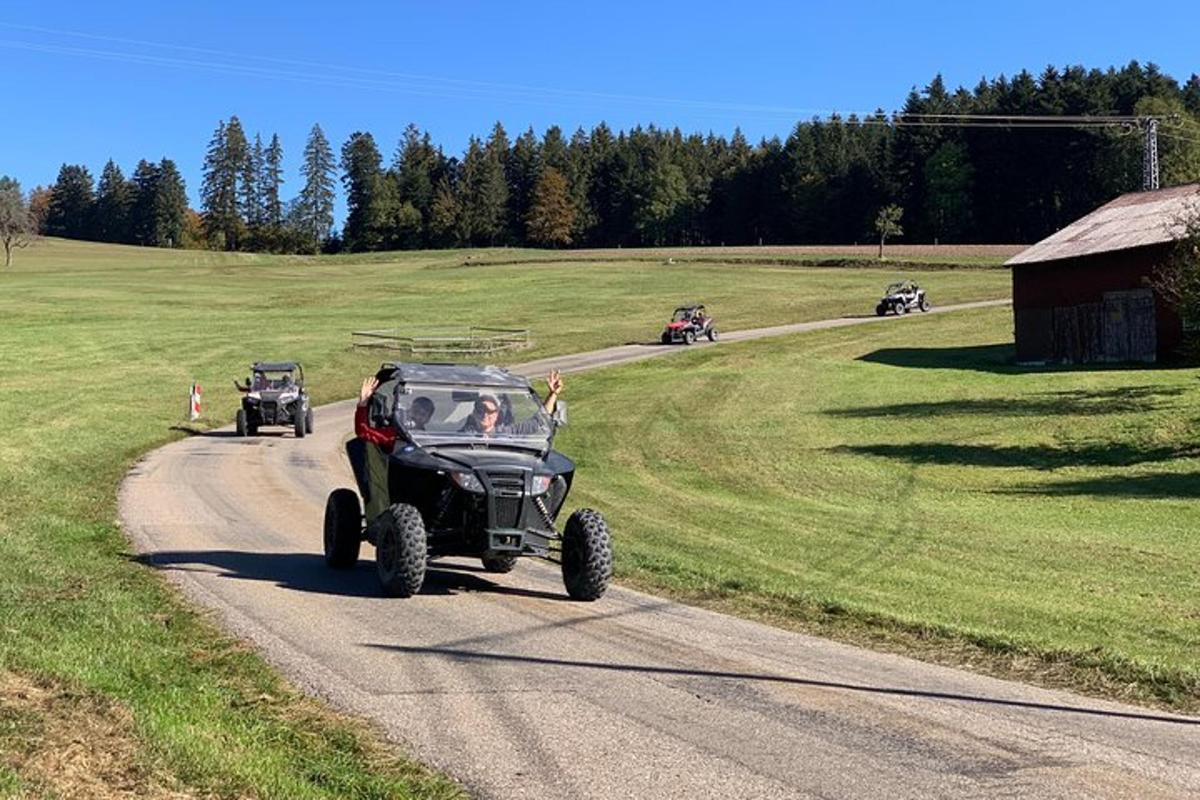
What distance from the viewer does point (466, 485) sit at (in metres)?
11.1

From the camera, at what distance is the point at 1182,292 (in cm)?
3150

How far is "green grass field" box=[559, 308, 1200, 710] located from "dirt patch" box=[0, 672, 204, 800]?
6278mm

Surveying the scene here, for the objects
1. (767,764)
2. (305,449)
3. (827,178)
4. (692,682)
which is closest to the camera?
(767,764)

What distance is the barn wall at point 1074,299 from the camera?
42.8 metres

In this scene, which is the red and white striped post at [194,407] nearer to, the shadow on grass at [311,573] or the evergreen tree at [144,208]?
the shadow on grass at [311,573]

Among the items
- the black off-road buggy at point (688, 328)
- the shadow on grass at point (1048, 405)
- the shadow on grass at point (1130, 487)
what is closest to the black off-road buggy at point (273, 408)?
the shadow on grass at point (1048, 405)

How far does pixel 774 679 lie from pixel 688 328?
47.2m

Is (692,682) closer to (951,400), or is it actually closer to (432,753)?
(432,753)

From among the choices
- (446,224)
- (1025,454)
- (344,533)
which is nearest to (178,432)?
(344,533)

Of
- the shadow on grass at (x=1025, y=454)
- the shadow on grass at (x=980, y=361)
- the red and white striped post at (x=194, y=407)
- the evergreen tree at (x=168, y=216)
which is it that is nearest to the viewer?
the shadow on grass at (x=1025, y=454)

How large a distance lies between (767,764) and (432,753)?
182cm

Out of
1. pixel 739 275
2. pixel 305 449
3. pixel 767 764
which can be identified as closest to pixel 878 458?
pixel 305 449

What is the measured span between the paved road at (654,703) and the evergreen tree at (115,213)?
645 feet

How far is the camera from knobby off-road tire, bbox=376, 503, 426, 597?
10.9 m
